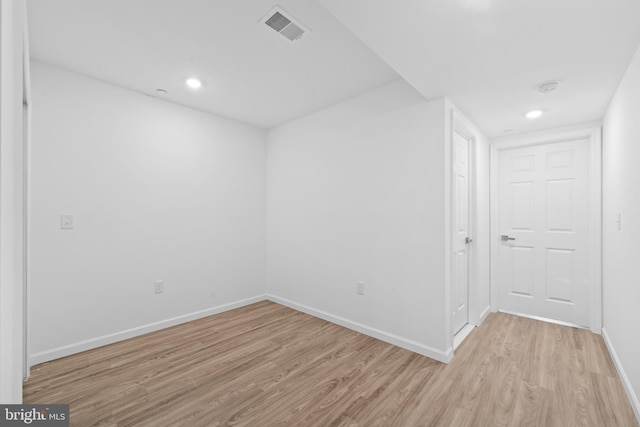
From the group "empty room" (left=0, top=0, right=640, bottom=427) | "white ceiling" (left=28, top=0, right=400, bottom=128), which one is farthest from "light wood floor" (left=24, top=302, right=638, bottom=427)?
"white ceiling" (left=28, top=0, right=400, bottom=128)

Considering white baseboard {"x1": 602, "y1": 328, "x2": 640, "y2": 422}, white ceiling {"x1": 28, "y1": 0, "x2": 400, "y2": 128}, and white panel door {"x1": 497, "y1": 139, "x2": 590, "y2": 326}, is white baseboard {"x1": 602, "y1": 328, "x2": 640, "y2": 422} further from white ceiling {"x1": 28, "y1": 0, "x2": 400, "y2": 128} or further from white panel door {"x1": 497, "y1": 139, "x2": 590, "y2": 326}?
white ceiling {"x1": 28, "y1": 0, "x2": 400, "y2": 128}

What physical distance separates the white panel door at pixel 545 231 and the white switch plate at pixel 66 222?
4.65 meters

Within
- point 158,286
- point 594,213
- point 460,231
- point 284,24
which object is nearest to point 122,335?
point 158,286

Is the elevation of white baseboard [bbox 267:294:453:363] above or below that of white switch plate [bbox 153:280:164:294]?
below

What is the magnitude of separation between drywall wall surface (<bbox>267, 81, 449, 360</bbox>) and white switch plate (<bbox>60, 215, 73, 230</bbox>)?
7.22 feet

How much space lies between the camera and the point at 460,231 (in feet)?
9.56

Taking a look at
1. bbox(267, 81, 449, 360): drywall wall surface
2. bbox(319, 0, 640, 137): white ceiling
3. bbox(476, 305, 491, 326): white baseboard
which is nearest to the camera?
bbox(319, 0, 640, 137): white ceiling

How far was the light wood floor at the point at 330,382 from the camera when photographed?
1751 millimetres

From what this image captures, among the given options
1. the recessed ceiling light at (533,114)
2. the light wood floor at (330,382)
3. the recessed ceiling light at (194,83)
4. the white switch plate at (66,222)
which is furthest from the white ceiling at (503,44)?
the white switch plate at (66,222)

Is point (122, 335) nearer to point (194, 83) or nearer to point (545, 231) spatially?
point (194, 83)

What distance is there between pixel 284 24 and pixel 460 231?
2.45 meters

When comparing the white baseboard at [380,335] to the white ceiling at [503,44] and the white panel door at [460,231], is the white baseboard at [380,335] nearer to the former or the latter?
the white panel door at [460,231]

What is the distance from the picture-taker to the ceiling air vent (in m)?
Result: 1.84

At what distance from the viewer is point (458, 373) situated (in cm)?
221
